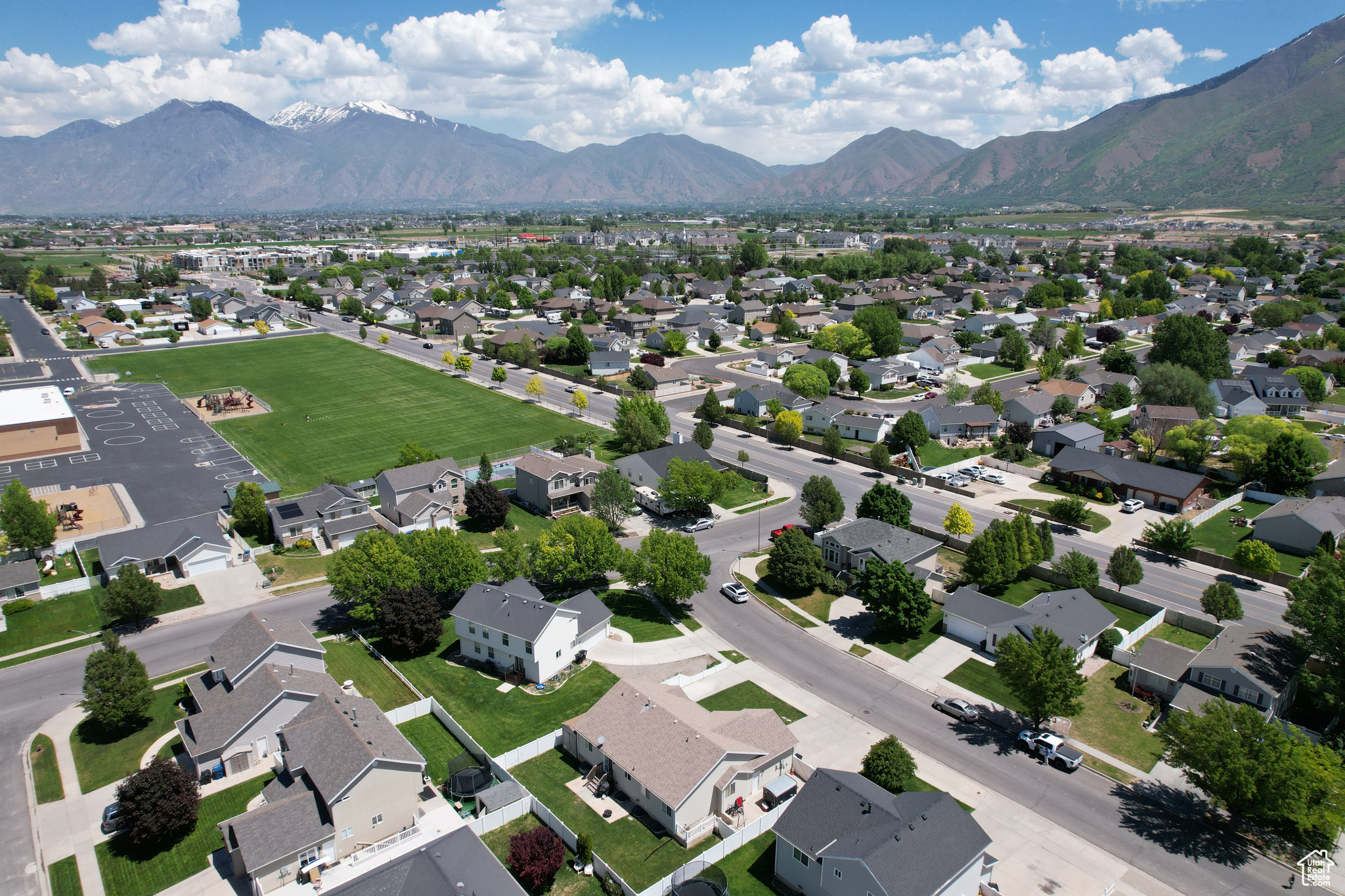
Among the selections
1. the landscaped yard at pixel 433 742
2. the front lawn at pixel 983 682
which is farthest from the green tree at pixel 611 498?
the front lawn at pixel 983 682

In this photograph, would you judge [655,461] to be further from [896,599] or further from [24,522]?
[24,522]

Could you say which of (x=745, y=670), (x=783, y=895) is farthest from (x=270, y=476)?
(x=783, y=895)

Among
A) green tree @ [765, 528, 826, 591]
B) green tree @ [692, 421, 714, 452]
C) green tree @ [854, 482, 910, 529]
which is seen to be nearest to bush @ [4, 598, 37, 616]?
green tree @ [765, 528, 826, 591]

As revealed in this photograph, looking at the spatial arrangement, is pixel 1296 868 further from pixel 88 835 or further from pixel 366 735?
pixel 88 835

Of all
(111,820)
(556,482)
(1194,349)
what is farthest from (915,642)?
(1194,349)

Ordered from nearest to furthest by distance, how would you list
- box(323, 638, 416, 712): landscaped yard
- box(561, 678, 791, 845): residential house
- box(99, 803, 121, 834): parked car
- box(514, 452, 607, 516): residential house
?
box(561, 678, 791, 845): residential house, box(99, 803, 121, 834): parked car, box(323, 638, 416, 712): landscaped yard, box(514, 452, 607, 516): residential house

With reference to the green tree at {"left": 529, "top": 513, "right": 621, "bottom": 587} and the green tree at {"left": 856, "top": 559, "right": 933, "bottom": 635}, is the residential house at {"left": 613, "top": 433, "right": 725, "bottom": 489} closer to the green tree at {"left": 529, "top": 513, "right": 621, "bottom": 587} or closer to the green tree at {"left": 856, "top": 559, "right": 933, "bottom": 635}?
the green tree at {"left": 529, "top": 513, "right": 621, "bottom": 587}
